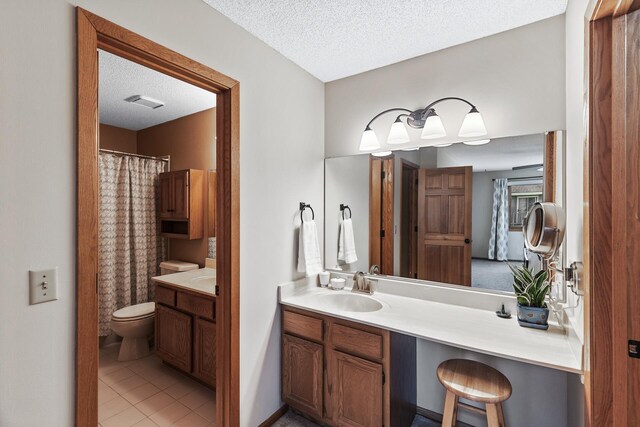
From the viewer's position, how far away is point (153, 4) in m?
1.33

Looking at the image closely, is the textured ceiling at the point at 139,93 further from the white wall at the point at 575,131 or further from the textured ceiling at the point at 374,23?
the white wall at the point at 575,131

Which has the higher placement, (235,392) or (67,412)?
(67,412)

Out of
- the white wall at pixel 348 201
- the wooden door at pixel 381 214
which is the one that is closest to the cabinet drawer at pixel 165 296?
the white wall at pixel 348 201

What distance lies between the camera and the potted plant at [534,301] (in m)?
1.54

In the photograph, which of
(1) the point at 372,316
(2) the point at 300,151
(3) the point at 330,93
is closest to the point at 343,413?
(1) the point at 372,316

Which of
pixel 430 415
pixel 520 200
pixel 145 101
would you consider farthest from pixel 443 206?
pixel 145 101

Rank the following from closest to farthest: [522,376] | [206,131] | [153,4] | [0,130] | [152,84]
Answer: [0,130] < [153,4] < [522,376] < [152,84] < [206,131]

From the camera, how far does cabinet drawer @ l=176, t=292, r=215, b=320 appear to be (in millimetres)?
2148

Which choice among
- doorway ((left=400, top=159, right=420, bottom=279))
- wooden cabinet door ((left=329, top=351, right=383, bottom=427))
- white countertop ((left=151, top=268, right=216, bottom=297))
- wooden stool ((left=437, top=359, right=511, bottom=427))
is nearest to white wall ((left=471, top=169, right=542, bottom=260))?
doorway ((left=400, top=159, right=420, bottom=279))

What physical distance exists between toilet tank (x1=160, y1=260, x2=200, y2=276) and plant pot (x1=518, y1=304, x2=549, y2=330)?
2835mm

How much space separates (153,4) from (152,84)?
1.30m

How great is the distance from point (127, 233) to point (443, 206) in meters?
3.06

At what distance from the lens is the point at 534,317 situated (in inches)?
61.1

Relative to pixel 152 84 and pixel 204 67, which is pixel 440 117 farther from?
pixel 152 84
